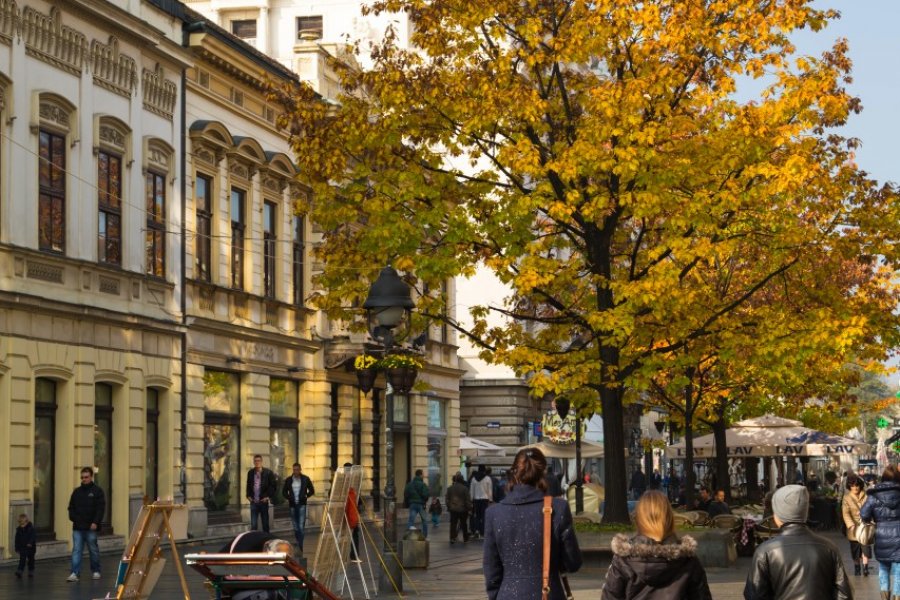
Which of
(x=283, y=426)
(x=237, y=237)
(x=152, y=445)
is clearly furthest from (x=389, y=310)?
(x=283, y=426)

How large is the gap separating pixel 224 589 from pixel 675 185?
13829 millimetres

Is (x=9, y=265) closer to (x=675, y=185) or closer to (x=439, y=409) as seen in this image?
(x=675, y=185)

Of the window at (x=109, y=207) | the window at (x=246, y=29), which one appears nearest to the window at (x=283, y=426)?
the window at (x=109, y=207)

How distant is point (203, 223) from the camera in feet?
118

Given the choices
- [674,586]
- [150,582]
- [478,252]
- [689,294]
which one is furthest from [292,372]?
[674,586]

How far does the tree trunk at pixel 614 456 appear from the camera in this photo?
25016mm

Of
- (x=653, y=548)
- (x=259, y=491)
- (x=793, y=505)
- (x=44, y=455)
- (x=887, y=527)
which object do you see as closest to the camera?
(x=653, y=548)

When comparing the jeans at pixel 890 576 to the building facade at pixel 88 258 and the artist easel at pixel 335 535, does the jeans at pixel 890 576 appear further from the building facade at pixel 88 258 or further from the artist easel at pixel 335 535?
the building facade at pixel 88 258

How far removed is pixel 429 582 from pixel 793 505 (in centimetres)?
1542

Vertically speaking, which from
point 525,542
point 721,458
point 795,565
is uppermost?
point 721,458

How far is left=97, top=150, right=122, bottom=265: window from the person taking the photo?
30875mm

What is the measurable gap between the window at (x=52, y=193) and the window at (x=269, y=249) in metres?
10.3

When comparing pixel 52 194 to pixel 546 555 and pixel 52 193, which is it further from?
pixel 546 555

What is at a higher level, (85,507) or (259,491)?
(259,491)
